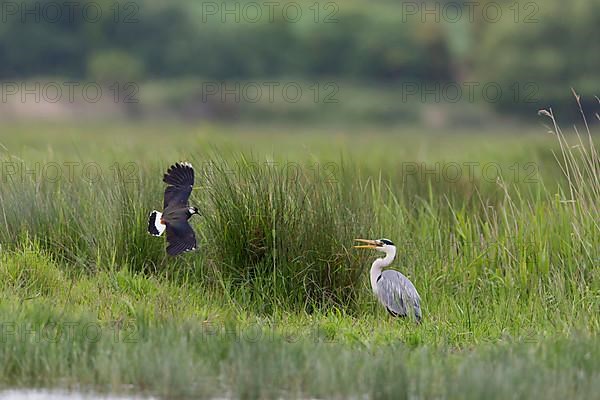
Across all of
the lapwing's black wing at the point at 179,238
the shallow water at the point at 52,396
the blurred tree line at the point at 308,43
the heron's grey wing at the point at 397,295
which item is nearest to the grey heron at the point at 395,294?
the heron's grey wing at the point at 397,295

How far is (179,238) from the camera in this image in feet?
27.1

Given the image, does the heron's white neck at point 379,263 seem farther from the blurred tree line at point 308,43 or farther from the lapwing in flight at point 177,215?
the blurred tree line at point 308,43

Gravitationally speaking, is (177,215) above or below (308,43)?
above

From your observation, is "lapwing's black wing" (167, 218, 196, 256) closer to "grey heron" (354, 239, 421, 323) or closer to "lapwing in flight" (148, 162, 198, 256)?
"lapwing in flight" (148, 162, 198, 256)

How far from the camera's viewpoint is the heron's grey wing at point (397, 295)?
8125 millimetres

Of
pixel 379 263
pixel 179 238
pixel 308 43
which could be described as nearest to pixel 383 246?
pixel 379 263

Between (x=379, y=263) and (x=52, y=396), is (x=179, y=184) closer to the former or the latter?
(x=379, y=263)

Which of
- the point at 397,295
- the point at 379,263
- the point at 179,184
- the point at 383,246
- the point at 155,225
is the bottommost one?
the point at 397,295

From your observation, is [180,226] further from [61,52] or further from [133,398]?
[61,52]

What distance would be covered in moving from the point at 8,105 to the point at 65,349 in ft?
135

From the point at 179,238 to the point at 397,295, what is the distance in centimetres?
152

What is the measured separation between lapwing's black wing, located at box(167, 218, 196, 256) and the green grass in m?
0.31

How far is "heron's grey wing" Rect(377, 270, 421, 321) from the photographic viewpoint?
26.7ft

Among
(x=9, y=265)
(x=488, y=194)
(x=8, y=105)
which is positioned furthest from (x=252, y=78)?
(x=9, y=265)
